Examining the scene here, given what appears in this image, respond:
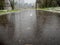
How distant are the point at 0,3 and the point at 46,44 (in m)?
10.8

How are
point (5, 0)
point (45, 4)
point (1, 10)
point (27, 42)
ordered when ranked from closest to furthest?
point (27, 42)
point (1, 10)
point (5, 0)
point (45, 4)

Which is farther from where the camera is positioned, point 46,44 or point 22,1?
point 22,1

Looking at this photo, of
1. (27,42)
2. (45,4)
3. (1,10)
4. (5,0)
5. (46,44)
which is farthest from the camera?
(45,4)

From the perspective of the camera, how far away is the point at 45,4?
19.0 meters

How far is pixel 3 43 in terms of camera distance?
5.21 m

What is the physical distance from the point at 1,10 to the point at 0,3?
0.80 m

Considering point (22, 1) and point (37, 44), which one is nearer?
point (37, 44)

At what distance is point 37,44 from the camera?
5.06 meters

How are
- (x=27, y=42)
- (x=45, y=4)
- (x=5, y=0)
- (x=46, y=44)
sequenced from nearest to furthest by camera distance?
(x=46, y=44), (x=27, y=42), (x=5, y=0), (x=45, y=4)

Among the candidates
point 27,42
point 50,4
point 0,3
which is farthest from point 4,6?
point 27,42

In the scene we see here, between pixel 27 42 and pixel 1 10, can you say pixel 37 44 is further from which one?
pixel 1 10

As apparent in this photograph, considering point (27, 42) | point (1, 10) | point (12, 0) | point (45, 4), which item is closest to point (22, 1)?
point (12, 0)

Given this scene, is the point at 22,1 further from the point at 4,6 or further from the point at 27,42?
the point at 27,42

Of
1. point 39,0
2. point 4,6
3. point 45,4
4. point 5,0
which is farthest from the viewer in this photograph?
point 39,0
